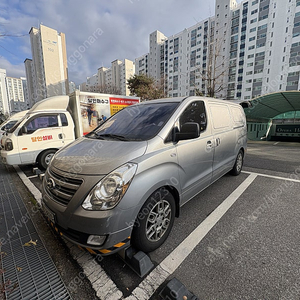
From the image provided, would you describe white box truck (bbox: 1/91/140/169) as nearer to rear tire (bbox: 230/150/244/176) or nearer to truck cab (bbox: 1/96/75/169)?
truck cab (bbox: 1/96/75/169)

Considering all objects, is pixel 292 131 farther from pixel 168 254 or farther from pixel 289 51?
pixel 168 254

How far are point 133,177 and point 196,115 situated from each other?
1625mm

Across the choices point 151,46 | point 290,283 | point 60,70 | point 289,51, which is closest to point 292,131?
point 289,51

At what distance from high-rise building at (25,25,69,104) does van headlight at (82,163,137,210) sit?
2282 inches

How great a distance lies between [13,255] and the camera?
1999 millimetres

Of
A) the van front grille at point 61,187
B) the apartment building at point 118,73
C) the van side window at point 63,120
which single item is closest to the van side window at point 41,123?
the van side window at point 63,120

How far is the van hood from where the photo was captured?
65.5 inches

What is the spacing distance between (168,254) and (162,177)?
3.05ft

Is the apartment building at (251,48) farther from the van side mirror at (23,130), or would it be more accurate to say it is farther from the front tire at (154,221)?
the front tire at (154,221)

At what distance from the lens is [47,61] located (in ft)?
167

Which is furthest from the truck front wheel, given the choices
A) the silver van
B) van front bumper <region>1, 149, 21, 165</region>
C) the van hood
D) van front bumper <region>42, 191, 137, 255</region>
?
van front bumper <region>42, 191, 137, 255</region>

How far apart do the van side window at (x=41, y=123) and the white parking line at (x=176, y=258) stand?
17.4 feet

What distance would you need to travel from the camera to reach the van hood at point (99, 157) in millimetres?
1663

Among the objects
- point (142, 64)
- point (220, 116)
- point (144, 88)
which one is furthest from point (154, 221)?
point (142, 64)
